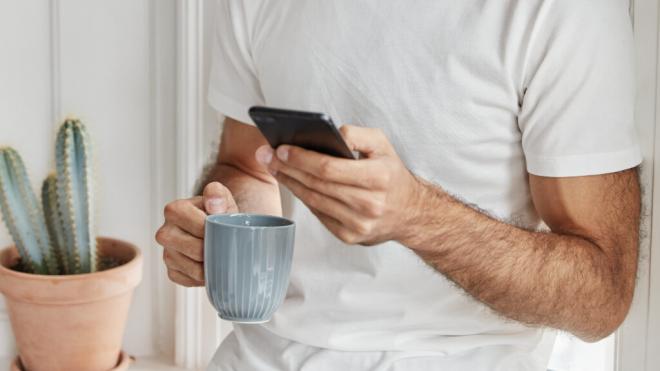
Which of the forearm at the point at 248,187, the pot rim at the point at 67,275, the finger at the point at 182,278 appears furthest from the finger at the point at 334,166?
the pot rim at the point at 67,275

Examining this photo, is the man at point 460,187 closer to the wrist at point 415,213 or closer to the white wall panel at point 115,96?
the wrist at point 415,213

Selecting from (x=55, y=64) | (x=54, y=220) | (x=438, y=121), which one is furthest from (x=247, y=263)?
(x=55, y=64)

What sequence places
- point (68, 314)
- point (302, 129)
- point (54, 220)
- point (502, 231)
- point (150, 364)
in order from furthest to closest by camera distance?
point (150, 364)
point (54, 220)
point (68, 314)
point (502, 231)
point (302, 129)

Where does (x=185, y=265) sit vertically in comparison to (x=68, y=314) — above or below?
above

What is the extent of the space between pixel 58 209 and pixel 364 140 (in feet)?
4.14

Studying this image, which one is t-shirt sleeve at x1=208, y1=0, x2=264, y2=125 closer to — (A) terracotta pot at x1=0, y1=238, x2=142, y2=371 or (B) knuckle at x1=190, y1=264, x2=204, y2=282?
(B) knuckle at x1=190, y1=264, x2=204, y2=282

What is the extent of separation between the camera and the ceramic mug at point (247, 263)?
3.25ft

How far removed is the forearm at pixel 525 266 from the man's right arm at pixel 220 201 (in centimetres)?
Answer: 28

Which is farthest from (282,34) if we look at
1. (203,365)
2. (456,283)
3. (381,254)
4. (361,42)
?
(203,365)

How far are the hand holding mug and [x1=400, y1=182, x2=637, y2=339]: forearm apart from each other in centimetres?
28

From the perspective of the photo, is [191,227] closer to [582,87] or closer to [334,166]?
[334,166]

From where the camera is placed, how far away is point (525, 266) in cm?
108

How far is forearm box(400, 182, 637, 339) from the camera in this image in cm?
101

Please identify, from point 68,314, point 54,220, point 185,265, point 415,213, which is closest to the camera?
point 415,213
